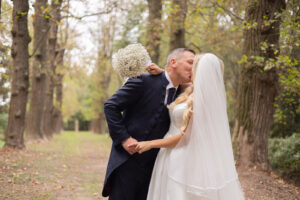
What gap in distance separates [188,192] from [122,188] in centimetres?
77

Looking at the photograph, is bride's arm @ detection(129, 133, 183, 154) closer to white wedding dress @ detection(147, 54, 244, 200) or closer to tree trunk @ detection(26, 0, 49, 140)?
white wedding dress @ detection(147, 54, 244, 200)

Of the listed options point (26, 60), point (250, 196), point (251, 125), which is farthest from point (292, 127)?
point (26, 60)

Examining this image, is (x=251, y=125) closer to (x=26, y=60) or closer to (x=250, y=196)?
(x=250, y=196)

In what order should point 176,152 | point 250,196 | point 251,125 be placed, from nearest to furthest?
point 176,152 → point 250,196 → point 251,125

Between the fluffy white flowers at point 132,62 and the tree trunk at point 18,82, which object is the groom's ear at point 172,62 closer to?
the fluffy white flowers at point 132,62

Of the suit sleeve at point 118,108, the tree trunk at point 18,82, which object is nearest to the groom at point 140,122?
the suit sleeve at point 118,108

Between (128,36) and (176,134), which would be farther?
(128,36)

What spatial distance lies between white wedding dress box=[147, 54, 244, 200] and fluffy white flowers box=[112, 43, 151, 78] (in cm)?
65

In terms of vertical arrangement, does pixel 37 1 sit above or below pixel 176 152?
above

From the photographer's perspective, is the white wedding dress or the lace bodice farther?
the lace bodice

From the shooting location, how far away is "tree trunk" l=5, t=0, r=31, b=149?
1000 centimetres

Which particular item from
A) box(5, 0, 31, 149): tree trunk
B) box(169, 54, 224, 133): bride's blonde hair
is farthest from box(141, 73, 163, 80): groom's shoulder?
box(5, 0, 31, 149): tree trunk

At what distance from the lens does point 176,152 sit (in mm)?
3193

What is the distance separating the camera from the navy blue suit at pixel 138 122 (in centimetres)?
321
